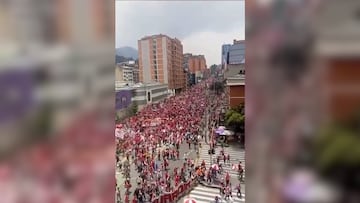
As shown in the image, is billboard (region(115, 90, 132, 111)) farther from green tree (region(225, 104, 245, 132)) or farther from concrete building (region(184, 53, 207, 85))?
concrete building (region(184, 53, 207, 85))

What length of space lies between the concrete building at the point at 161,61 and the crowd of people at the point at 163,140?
13 cm

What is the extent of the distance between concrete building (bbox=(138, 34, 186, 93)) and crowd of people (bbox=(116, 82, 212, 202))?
0.44 feet

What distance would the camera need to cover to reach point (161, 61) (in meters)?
2.27

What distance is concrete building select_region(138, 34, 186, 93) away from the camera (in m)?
2.14

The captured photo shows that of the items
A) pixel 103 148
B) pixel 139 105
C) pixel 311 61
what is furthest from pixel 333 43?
pixel 139 105

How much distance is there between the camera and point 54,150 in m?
0.70

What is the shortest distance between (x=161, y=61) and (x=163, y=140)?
90cm

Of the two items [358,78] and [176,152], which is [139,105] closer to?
[176,152]

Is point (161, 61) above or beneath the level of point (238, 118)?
above

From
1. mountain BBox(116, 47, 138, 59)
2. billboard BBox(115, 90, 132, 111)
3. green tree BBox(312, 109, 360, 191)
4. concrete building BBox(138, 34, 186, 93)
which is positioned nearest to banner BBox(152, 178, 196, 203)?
concrete building BBox(138, 34, 186, 93)

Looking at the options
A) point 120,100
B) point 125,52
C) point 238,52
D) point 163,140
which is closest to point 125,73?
point 125,52

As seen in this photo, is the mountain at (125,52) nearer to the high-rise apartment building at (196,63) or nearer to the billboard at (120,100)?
the billboard at (120,100)

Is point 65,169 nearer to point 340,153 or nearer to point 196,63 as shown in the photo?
point 340,153

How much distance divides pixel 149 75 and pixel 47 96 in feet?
5.09
